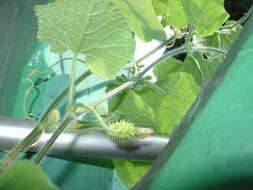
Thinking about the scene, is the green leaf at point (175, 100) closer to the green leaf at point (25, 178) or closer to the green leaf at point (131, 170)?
the green leaf at point (131, 170)

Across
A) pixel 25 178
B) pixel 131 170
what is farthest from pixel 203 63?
pixel 25 178

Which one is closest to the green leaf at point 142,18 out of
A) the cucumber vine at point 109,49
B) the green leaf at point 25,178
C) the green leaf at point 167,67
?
the cucumber vine at point 109,49

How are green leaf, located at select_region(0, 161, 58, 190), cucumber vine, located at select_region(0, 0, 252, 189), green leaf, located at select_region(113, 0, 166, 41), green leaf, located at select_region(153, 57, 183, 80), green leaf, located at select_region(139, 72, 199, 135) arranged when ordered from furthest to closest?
green leaf, located at select_region(153, 57, 183, 80) < green leaf, located at select_region(139, 72, 199, 135) < green leaf, located at select_region(113, 0, 166, 41) < cucumber vine, located at select_region(0, 0, 252, 189) < green leaf, located at select_region(0, 161, 58, 190)

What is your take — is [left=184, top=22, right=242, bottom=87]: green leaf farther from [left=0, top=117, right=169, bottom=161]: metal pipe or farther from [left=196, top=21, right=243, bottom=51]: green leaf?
[left=0, top=117, right=169, bottom=161]: metal pipe

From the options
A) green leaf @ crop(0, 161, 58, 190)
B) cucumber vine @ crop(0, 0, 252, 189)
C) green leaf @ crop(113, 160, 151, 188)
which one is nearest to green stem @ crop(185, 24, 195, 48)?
cucumber vine @ crop(0, 0, 252, 189)

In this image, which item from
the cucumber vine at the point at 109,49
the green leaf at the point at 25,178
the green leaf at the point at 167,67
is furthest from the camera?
the green leaf at the point at 167,67

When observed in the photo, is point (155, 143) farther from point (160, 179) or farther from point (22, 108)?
point (22, 108)

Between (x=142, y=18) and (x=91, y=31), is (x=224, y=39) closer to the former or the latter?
(x=142, y=18)
